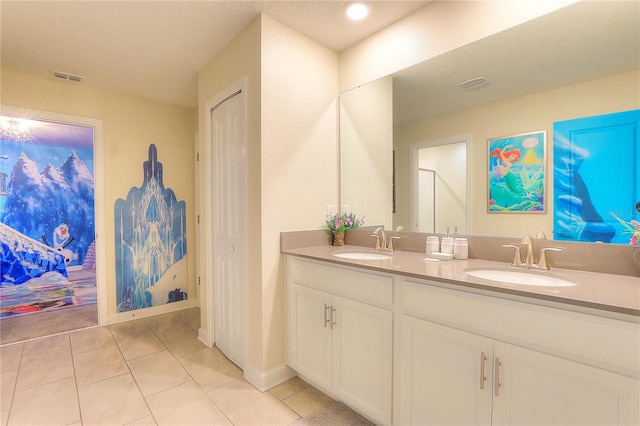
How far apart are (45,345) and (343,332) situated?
2740mm

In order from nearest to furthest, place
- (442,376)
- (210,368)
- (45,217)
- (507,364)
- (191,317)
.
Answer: (507,364), (442,376), (210,368), (191,317), (45,217)

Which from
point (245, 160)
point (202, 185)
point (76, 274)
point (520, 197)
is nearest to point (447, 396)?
point (520, 197)

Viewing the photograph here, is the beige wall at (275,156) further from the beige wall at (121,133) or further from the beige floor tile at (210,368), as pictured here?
the beige wall at (121,133)

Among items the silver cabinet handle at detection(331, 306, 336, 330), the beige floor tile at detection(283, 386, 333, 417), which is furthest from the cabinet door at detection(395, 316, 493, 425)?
the beige floor tile at detection(283, 386, 333, 417)

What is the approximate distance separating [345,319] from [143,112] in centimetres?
318

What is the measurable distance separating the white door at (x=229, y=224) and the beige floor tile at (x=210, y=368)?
0.06 m

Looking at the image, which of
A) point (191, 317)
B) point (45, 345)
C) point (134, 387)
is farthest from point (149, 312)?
point (134, 387)

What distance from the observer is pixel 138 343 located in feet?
8.79

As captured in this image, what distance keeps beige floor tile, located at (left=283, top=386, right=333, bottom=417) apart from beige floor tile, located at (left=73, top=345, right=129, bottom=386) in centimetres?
127

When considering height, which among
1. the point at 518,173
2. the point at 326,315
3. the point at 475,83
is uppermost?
the point at 475,83

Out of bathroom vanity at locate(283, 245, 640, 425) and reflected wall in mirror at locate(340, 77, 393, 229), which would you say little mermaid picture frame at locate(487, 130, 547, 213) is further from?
reflected wall in mirror at locate(340, 77, 393, 229)

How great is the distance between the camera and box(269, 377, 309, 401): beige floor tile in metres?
1.93

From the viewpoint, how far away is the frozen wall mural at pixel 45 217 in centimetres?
340

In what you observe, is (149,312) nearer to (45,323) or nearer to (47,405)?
(45,323)
